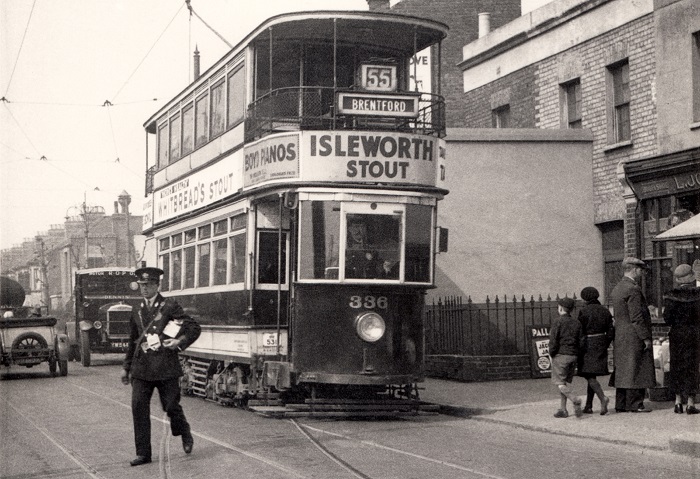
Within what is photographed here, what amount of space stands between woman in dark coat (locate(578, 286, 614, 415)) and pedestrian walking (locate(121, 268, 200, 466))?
5.19 meters

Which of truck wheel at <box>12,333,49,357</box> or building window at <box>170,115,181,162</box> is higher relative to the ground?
building window at <box>170,115,181,162</box>

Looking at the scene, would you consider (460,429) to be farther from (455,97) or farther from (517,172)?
(455,97)

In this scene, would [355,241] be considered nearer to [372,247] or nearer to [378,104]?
[372,247]

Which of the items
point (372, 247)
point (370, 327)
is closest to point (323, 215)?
point (372, 247)

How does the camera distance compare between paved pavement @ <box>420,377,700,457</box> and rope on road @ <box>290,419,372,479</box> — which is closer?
rope on road @ <box>290,419,372,479</box>

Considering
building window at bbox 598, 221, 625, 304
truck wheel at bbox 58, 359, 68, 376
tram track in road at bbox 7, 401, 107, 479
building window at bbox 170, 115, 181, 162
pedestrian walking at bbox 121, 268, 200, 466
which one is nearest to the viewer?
tram track in road at bbox 7, 401, 107, 479

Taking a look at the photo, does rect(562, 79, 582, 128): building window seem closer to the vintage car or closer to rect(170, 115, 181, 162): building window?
rect(170, 115, 181, 162): building window

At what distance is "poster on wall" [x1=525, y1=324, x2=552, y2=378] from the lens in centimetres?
1897

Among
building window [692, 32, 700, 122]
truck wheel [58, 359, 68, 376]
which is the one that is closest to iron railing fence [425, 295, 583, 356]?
building window [692, 32, 700, 122]

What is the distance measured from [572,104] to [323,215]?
11.1m

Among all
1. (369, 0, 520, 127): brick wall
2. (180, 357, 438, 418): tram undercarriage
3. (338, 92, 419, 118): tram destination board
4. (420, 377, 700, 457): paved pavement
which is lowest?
(420, 377, 700, 457): paved pavement

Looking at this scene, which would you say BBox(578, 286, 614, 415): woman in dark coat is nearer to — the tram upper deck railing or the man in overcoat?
the man in overcoat

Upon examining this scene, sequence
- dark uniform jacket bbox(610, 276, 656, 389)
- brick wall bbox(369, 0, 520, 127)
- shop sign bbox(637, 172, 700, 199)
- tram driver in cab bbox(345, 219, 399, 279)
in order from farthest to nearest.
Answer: brick wall bbox(369, 0, 520, 127), shop sign bbox(637, 172, 700, 199), tram driver in cab bbox(345, 219, 399, 279), dark uniform jacket bbox(610, 276, 656, 389)

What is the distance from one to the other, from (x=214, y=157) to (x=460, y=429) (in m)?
6.02
